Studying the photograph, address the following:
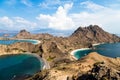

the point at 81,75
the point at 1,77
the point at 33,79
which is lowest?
the point at 1,77

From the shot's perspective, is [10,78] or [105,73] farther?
[10,78]

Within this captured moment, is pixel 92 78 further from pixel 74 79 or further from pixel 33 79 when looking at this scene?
pixel 33 79

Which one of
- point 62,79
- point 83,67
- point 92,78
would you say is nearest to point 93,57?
point 83,67

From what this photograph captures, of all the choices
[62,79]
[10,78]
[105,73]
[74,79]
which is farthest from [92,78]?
[10,78]

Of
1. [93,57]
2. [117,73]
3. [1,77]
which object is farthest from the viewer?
[1,77]

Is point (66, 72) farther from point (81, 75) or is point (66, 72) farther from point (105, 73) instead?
point (105, 73)

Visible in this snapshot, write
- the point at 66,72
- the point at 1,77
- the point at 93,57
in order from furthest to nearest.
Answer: the point at 1,77 < the point at 93,57 < the point at 66,72

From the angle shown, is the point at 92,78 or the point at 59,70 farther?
the point at 59,70

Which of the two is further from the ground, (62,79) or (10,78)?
(62,79)

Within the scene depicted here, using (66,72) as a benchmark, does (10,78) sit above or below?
below
